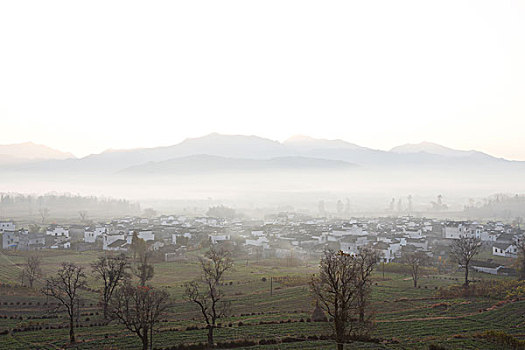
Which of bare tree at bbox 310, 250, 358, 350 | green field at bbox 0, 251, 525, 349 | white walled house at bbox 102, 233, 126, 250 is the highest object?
bare tree at bbox 310, 250, 358, 350

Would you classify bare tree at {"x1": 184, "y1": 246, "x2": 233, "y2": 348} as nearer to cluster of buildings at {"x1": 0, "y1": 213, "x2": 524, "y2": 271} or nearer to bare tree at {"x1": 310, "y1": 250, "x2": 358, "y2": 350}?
bare tree at {"x1": 310, "y1": 250, "x2": 358, "y2": 350}

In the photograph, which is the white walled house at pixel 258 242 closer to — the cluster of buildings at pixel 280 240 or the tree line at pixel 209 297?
the cluster of buildings at pixel 280 240

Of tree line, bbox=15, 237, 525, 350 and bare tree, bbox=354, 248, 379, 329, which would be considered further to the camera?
bare tree, bbox=354, 248, 379, 329

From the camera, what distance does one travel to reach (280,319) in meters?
34.6

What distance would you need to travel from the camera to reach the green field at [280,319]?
27.6 meters

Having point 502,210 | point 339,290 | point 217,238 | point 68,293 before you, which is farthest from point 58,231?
point 502,210

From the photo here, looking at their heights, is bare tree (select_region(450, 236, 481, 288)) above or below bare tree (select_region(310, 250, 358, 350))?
below

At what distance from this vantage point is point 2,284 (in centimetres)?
4697

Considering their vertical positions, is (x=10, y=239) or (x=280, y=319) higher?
Result: (x=10, y=239)

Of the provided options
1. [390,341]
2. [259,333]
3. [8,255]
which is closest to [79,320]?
[259,333]

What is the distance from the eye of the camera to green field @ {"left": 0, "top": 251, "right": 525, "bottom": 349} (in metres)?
27.6

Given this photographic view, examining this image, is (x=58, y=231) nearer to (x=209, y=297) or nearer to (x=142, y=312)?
(x=209, y=297)

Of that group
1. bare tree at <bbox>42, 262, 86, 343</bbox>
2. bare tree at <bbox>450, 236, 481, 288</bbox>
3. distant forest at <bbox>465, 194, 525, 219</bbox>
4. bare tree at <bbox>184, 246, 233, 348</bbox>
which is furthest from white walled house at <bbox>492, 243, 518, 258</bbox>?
distant forest at <bbox>465, 194, 525, 219</bbox>

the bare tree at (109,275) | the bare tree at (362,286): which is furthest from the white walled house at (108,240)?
the bare tree at (362,286)
